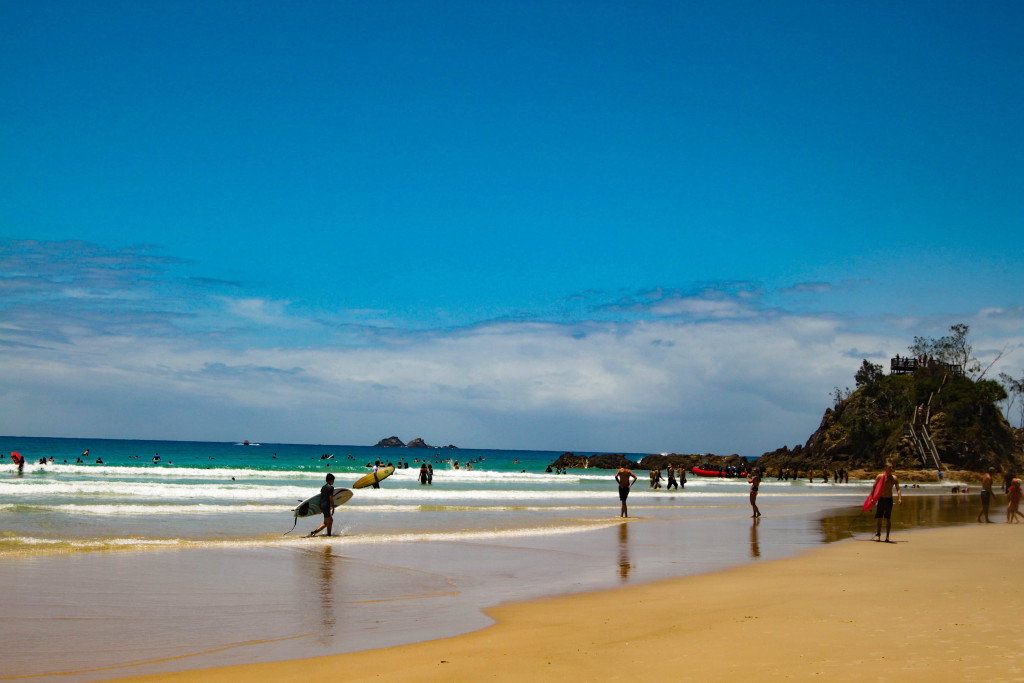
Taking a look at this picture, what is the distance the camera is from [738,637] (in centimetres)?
798

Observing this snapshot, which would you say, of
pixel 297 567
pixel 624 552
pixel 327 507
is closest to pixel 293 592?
pixel 297 567

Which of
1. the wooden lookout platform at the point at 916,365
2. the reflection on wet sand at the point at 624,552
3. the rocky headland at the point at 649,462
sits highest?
the wooden lookout platform at the point at 916,365

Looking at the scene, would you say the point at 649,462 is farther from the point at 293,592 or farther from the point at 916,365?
the point at 293,592

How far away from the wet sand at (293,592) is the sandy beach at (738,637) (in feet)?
1.14

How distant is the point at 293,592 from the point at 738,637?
6.54 meters

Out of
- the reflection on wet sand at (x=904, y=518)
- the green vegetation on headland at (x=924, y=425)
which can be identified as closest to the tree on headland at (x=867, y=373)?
the green vegetation on headland at (x=924, y=425)

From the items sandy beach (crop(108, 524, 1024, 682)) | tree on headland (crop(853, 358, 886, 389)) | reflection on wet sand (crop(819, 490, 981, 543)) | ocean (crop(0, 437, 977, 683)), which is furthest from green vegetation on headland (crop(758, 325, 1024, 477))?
sandy beach (crop(108, 524, 1024, 682))

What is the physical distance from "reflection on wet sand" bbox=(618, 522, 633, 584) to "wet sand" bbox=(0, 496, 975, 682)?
1.3 inches

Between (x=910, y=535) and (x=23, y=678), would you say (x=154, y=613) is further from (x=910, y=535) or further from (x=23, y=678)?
(x=910, y=535)

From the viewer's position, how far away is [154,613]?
9594 mm

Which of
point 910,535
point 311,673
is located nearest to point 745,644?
point 311,673

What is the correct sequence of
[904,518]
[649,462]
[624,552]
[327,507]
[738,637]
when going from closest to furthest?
[738,637], [624,552], [327,507], [904,518], [649,462]

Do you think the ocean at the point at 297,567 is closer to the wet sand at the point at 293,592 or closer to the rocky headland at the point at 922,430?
the wet sand at the point at 293,592

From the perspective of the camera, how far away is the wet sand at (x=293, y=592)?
7902mm
